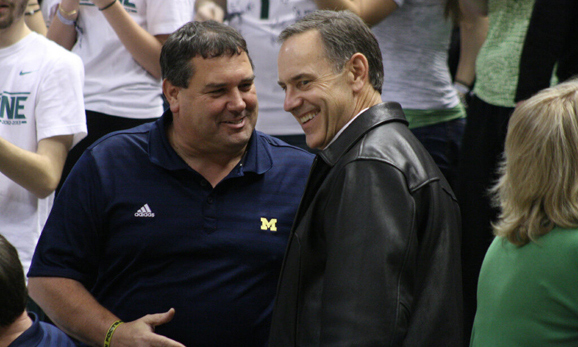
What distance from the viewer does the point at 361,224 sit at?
1.77m

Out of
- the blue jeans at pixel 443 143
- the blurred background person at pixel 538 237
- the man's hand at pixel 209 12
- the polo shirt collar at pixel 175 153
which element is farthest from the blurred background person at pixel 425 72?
the blurred background person at pixel 538 237

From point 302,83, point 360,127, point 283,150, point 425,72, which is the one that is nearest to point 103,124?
point 283,150

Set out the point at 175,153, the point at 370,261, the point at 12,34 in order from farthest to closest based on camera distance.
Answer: the point at 12,34 → the point at 175,153 → the point at 370,261

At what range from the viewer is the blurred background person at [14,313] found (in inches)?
86.0

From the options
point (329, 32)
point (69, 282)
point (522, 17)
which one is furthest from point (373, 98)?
point (522, 17)

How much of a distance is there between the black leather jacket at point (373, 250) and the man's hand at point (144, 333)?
22.3 inches

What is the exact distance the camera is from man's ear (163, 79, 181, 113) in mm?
2855

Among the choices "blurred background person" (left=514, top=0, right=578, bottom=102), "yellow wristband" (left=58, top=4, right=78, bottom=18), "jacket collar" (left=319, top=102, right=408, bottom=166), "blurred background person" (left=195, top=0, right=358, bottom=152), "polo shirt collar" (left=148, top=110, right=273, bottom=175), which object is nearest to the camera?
"jacket collar" (left=319, top=102, right=408, bottom=166)

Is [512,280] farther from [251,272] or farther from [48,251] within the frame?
[48,251]

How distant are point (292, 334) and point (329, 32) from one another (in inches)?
33.5

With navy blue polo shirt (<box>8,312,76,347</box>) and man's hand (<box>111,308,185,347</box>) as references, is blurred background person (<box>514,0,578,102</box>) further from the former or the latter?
navy blue polo shirt (<box>8,312,76,347</box>)

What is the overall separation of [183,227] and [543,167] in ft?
3.93

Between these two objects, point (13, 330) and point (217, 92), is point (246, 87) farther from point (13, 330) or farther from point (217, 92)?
point (13, 330)

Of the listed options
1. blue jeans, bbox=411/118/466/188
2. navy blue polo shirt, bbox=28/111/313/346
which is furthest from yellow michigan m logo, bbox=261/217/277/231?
blue jeans, bbox=411/118/466/188
